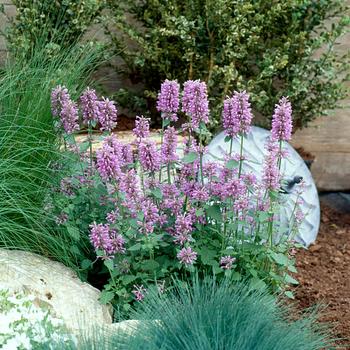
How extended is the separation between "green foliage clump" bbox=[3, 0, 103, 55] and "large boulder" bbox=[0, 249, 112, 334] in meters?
1.45

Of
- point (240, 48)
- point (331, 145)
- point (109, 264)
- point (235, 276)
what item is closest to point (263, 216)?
point (235, 276)

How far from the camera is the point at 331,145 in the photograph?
5543mm

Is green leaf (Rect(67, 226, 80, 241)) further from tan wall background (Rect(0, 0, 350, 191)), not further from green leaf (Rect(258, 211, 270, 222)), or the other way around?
tan wall background (Rect(0, 0, 350, 191))

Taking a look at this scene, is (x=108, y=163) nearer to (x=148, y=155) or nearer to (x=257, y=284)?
(x=148, y=155)

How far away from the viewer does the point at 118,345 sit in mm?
2598

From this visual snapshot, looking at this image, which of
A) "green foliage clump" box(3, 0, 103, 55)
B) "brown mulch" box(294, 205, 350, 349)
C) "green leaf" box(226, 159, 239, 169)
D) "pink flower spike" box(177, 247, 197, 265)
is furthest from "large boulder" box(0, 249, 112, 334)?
"green foliage clump" box(3, 0, 103, 55)

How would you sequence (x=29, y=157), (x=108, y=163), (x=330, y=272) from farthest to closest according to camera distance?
(x=330, y=272)
(x=29, y=157)
(x=108, y=163)

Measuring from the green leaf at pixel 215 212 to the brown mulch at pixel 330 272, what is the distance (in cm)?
77

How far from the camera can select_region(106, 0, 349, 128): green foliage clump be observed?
15.1 ft

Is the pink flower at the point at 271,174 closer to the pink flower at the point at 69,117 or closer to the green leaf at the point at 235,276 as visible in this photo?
the green leaf at the point at 235,276

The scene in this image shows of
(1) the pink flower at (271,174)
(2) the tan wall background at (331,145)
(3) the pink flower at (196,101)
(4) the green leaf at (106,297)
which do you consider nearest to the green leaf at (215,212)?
(1) the pink flower at (271,174)

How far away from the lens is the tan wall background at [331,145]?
5.48 m

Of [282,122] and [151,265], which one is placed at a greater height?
[282,122]

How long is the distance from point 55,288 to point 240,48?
6.52ft
